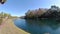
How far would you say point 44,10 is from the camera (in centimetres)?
5825

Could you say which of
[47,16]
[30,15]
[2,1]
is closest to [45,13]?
[47,16]

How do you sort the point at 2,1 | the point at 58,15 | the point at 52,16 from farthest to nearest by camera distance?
the point at 52,16 → the point at 58,15 → the point at 2,1

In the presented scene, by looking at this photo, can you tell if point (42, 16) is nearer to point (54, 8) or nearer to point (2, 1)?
point (54, 8)

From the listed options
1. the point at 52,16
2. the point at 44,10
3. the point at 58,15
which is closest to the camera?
the point at 58,15

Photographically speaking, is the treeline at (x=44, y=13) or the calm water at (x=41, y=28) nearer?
the calm water at (x=41, y=28)

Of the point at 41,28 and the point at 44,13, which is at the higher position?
the point at 41,28

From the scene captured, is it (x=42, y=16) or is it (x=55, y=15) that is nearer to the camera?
(x=55, y=15)

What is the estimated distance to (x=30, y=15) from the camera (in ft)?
181

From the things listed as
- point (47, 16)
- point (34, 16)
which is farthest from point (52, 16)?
point (34, 16)

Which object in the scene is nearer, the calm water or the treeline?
the calm water

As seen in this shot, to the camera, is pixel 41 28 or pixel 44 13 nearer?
pixel 41 28

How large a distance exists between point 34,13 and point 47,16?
5.34m

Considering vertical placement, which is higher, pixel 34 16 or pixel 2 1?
pixel 2 1

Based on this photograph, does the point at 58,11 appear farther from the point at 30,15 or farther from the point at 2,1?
the point at 2,1
